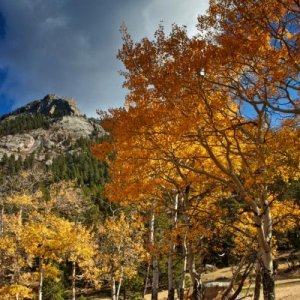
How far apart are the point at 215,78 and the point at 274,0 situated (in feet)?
7.41

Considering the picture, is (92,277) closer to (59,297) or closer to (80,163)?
(59,297)

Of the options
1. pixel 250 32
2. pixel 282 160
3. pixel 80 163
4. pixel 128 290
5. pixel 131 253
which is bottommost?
pixel 128 290

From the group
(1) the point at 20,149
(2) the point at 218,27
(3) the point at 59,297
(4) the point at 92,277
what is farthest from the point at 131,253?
(1) the point at 20,149

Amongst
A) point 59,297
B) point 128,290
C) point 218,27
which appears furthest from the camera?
point 128,290

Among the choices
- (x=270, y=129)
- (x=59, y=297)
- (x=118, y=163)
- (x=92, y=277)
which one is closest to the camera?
(x=270, y=129)

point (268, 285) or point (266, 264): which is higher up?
point (266, 264)

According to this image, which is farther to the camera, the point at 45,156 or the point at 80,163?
the point at 45,156

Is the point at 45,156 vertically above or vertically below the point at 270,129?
above

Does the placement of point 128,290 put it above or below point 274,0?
below

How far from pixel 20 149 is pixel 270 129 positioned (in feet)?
615

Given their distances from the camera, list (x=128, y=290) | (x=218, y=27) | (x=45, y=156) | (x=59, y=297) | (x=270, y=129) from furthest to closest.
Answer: (x=45, y=156) < (x=128, y=290) < (x=59, y=297) < (x=270, y=129) < (x=218, y=27)

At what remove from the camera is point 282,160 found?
984 centimetres

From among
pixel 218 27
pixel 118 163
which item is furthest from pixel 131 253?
pixel 218 27

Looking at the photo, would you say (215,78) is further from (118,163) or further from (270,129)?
(118,163)
